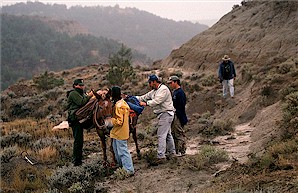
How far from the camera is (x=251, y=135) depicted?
1024 cm

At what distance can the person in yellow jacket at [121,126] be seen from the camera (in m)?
7.15

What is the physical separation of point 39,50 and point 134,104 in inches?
3999

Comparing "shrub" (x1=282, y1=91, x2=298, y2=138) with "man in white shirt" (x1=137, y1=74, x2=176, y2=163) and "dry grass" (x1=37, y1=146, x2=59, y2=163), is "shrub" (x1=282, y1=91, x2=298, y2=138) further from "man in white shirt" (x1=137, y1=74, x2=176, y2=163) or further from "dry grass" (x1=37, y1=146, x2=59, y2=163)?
"dry grass" (x1=37, y1=146, x2=59, y2=163)

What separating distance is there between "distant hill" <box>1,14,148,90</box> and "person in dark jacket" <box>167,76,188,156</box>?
66227 millimetres

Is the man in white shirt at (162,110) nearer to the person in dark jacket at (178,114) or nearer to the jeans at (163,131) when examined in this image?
the jeans at (163,131)

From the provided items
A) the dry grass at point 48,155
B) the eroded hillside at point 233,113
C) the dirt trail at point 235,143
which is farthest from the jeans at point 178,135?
the dry grass at point 48,155

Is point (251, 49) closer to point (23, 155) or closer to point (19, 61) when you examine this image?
point (23, 155)

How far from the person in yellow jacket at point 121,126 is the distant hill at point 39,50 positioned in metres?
66.7

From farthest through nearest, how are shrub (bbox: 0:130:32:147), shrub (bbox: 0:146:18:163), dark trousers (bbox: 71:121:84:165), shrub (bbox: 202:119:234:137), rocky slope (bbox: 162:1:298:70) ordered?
1. rocky slope (bbox: 162:1:298:70)
2. shrub (bbox: 0:130:32:147)
3. shrub (bbox: 202:119:234:137)
4. shrub (bbox: 0:146:18:163)
5. dark trousers (bbox: 71:121:84:165)

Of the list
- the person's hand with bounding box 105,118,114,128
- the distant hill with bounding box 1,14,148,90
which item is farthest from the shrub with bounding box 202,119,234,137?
the distant hill with bounding box 1,14,148,90

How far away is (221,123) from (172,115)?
4.25 metres

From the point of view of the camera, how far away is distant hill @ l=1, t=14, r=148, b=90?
8975 cm

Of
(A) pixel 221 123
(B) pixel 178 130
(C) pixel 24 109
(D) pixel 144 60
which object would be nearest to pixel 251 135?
(A) pixel 221 123

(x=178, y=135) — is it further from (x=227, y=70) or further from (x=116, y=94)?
(x=227, y=70)
